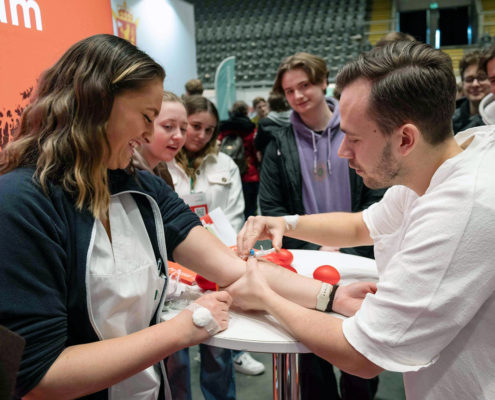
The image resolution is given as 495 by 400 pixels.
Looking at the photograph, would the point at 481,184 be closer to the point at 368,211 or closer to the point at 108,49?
the point at 368,211

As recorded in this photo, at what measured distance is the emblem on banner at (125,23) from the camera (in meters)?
2.27

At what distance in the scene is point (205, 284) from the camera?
1.35 meters

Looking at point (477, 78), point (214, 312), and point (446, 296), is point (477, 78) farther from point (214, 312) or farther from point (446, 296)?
point (214, 312)

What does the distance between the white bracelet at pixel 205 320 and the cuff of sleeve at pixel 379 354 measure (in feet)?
1.11

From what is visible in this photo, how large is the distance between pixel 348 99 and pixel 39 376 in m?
0.96

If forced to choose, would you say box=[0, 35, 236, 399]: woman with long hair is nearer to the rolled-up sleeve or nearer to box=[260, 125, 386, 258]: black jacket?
the rolled-up sleeve

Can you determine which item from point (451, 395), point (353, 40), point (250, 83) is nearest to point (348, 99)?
point (451, 395)

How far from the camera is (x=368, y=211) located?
59.2 inches

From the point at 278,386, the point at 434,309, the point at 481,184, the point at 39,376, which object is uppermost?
the point at 481,184

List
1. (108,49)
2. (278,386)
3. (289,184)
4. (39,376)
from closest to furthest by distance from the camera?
(39,376) → (108,49) → (278,386) → (289,184)

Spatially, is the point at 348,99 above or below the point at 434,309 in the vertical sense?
above

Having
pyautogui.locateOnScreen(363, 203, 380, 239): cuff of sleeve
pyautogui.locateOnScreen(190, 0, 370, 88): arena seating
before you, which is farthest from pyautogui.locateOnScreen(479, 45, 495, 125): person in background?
pyautogui.locateOnScreen(190, 0, 370, 88): arena seating

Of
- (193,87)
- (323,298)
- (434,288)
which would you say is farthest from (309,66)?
(193,87)

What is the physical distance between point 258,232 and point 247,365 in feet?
4.27
